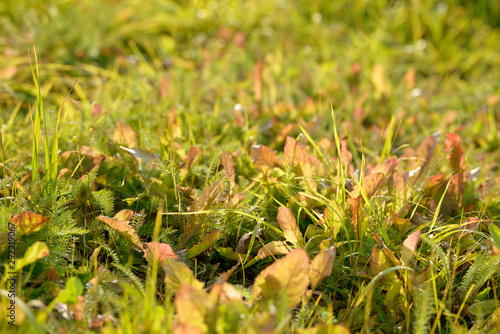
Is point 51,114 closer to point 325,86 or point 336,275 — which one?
point 336,275

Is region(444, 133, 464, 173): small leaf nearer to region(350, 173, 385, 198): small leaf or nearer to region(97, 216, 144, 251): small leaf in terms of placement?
region(350, 173, 385, 198): small leaf

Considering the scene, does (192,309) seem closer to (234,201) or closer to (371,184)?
(234,201)

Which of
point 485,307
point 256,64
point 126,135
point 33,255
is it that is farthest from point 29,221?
point 256,64

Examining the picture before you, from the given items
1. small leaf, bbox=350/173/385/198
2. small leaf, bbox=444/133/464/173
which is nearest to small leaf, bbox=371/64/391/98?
small leaf, bbox=444/133/464/173

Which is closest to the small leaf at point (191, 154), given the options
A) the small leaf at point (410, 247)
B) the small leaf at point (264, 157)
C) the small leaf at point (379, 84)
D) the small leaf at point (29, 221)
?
the small leaf at point (264, 157)

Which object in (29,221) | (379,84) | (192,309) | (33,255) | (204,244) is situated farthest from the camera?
(379,84)
